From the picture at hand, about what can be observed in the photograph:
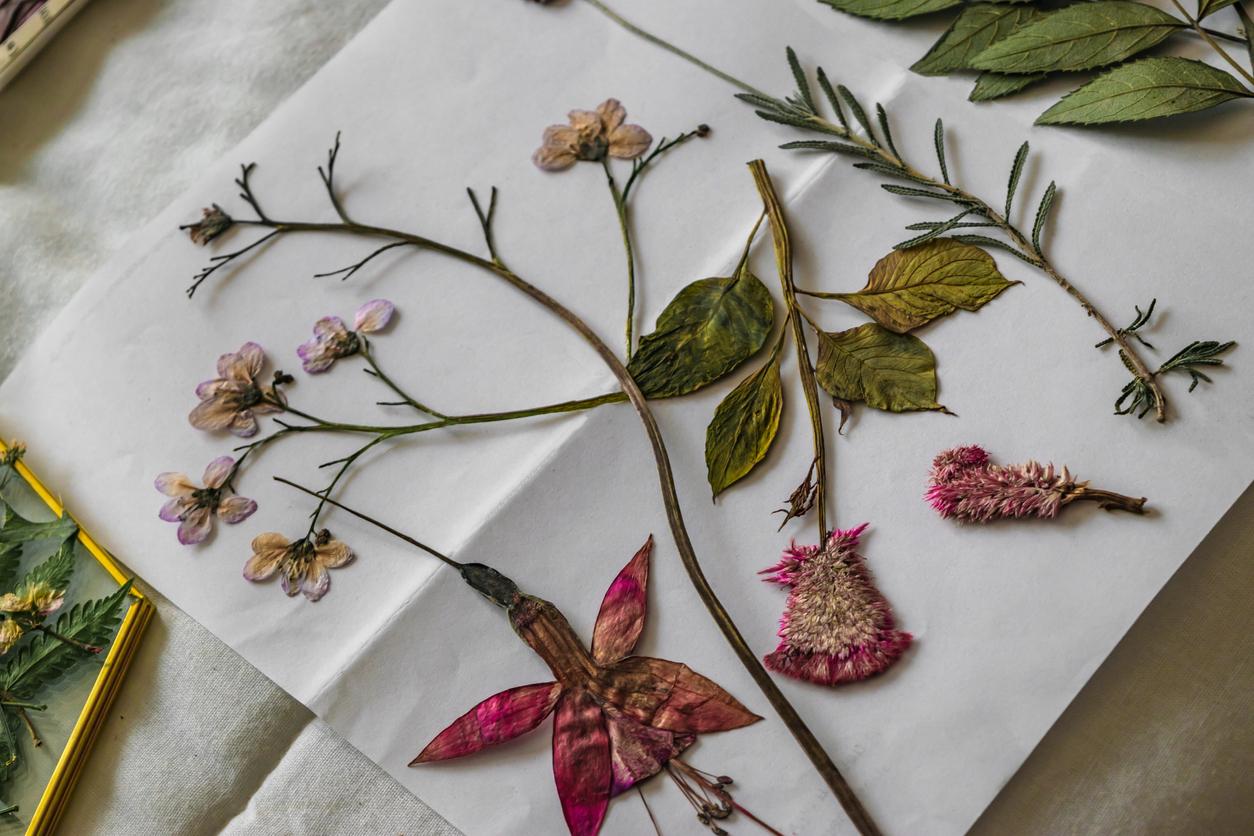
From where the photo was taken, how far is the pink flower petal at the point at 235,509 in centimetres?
55

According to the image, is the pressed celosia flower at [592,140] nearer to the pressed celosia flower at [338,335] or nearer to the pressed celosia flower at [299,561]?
the pressed celosia flower at [338,335]

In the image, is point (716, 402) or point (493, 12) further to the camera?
point (493, 12)

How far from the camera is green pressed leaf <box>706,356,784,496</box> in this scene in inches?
20.5

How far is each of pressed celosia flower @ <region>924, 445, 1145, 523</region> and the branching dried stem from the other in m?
0.12

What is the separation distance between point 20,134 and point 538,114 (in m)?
0.38

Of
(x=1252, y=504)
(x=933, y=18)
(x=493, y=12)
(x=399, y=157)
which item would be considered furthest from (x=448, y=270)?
(x=1252, y=504)

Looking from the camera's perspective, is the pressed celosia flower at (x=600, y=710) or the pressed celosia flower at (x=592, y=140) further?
the pressed celosia flower at (x=592, y=140)

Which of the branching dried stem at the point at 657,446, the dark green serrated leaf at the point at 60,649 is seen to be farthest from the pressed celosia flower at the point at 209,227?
the dark green serrated leaf at the point at 60,649

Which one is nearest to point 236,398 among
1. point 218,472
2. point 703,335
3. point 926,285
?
point 218,472

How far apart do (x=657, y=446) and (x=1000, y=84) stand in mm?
295

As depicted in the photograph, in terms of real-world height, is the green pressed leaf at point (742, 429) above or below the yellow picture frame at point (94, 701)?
below

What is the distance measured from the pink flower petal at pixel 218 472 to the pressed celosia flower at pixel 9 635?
0.41 ft

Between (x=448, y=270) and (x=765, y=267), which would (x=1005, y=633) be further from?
(x=448, y=270)

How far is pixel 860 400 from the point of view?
1.70 ft
